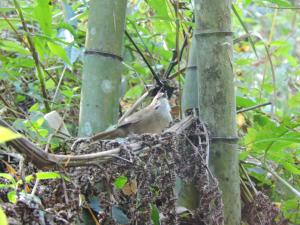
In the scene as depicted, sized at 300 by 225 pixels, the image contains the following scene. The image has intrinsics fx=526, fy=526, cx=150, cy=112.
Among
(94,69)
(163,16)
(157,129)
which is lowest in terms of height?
(157,129)

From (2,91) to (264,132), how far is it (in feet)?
3.82

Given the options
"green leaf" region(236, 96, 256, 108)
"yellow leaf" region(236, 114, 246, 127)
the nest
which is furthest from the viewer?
"yellow leaf" region(236, 114, 246, 127)

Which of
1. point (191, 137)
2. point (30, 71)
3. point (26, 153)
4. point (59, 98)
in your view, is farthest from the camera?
point (30, 71)

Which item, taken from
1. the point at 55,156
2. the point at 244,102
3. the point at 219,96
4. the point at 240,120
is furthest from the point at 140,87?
the point at 55,156

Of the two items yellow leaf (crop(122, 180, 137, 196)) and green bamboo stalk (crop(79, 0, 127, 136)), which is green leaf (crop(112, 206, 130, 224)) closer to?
yellow leaf (crop(122, 180, 137, 196))

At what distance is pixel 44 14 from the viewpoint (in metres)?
1.60

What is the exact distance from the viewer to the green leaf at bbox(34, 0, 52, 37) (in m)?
1.59

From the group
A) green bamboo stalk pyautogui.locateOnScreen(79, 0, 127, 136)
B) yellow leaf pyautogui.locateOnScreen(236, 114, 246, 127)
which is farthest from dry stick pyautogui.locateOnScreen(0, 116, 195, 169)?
yellow leaf pyautogui.locateOnScreen(236, 114, 246, 127)

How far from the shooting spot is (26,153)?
0.79m

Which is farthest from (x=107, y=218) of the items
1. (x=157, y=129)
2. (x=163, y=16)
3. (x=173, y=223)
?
(x=163, y=16)

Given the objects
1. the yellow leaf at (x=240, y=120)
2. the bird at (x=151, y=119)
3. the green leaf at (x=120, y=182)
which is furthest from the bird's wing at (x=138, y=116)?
the yellow leaf at (x=240, y=120)

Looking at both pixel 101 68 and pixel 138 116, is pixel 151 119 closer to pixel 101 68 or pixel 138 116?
pixel 138 116

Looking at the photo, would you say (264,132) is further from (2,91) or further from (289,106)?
(2,91)

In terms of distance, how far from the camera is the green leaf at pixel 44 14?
1.59 m
